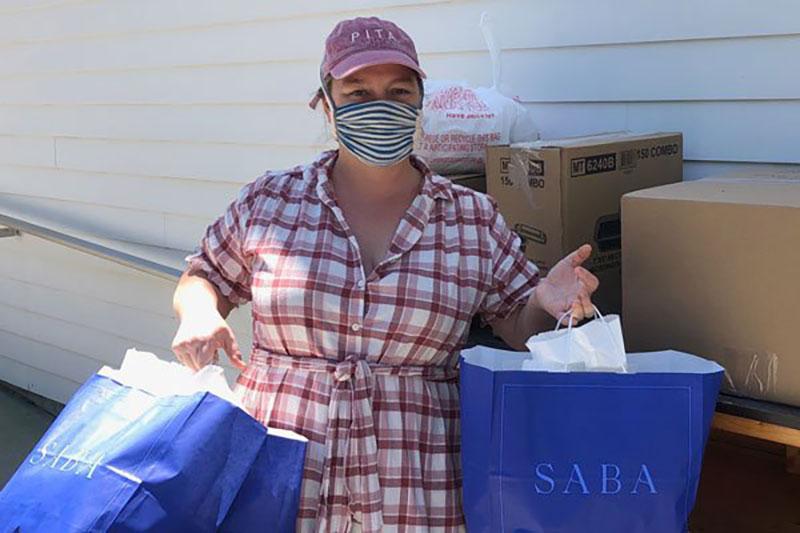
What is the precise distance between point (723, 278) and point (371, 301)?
0.70 metres

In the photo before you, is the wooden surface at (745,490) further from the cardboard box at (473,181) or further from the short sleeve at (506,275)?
the cardboard box at (473,181)

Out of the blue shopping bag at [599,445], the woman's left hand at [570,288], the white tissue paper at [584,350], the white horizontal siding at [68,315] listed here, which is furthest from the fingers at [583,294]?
the white horizontal siding at [68,315]

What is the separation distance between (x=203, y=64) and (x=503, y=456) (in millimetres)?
3044

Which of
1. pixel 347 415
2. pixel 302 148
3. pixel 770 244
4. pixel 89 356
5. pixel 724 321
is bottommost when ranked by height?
pixel 89 356

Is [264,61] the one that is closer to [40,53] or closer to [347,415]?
[40,53]

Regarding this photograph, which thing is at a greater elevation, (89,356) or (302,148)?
(302,148)

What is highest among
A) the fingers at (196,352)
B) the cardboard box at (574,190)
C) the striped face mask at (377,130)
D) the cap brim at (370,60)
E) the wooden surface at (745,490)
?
the cap brim at (370,60)

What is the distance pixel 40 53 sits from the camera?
17.6 ft

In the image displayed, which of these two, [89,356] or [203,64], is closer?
[203,64]

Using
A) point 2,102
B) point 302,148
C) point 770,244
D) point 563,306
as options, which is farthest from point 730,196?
point 2,102

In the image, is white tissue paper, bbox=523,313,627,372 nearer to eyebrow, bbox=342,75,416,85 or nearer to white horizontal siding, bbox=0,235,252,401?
eyebrow, bbox=342,75,416,85

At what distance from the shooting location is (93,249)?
16.5 feet

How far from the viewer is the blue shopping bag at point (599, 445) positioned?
68.9 inches

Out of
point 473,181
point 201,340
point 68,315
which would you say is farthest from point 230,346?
point 68,315
